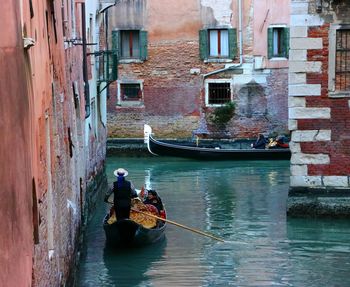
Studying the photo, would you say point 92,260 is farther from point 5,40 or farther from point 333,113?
point 5,40

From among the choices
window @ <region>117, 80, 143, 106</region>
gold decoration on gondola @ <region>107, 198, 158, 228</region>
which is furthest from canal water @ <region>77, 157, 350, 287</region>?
window @ <region>117, 80, 143, 106</region>

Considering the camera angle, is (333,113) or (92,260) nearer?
(92,260)

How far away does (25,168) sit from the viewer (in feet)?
15.9

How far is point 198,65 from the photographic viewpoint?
21.0m

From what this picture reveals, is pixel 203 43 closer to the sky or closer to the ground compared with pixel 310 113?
closer to the sky

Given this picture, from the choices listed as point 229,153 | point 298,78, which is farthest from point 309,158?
point 229,153

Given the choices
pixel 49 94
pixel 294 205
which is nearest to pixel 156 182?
pixel 294 205

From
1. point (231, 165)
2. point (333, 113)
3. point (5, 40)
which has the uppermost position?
point (5, 40)

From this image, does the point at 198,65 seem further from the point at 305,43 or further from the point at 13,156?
the point at 13,156

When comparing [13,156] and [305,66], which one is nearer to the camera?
[13,156]

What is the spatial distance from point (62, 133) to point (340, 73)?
4302 mm

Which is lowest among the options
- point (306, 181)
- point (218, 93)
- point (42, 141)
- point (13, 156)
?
point (306, 181)

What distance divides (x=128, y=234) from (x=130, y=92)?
10777mm

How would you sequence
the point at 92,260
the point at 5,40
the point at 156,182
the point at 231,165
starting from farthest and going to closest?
the point at 231,165, the point at 156,182, the point at 92,260, the point at 5,40
